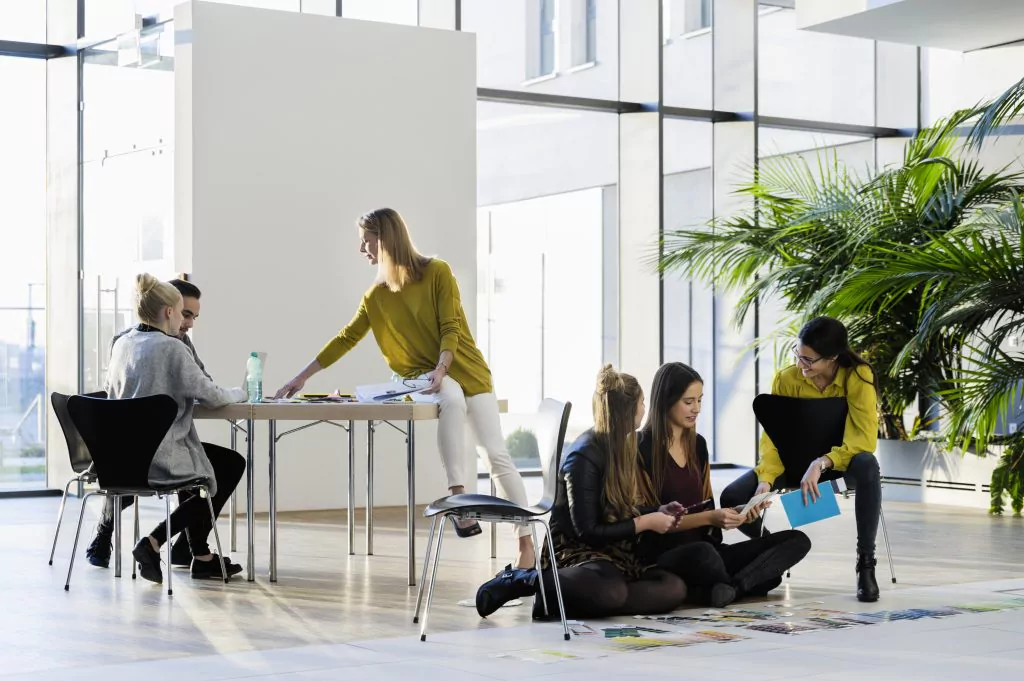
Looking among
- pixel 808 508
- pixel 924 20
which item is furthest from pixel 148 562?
pixel 924 20

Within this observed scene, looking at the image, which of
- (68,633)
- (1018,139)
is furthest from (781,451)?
(1018,139)

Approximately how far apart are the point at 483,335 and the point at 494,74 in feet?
5.72

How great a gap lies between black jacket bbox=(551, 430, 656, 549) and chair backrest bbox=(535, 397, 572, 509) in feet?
0.38

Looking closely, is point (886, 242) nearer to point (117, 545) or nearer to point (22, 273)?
point (117, 545)

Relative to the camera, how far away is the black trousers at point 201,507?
5.23 meters

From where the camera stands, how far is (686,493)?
15.1 feet

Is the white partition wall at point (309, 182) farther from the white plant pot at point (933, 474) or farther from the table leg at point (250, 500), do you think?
the white plant pot at point (933, 474)

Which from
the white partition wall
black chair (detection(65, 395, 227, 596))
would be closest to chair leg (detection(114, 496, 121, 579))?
black chair (detection(65, 395, 227, 596))

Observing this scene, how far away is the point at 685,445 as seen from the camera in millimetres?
4648

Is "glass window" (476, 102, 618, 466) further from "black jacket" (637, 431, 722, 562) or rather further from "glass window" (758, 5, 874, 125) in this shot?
"black jacket" (637, 431, 722, 562)

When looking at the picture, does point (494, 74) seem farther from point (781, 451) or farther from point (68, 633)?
point (68, 633)

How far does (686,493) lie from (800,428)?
2.22 ft

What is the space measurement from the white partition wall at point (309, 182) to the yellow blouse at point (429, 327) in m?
2.38

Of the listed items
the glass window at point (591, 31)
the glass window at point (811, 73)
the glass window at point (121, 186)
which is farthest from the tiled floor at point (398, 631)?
the glass window at point (811, 73)
